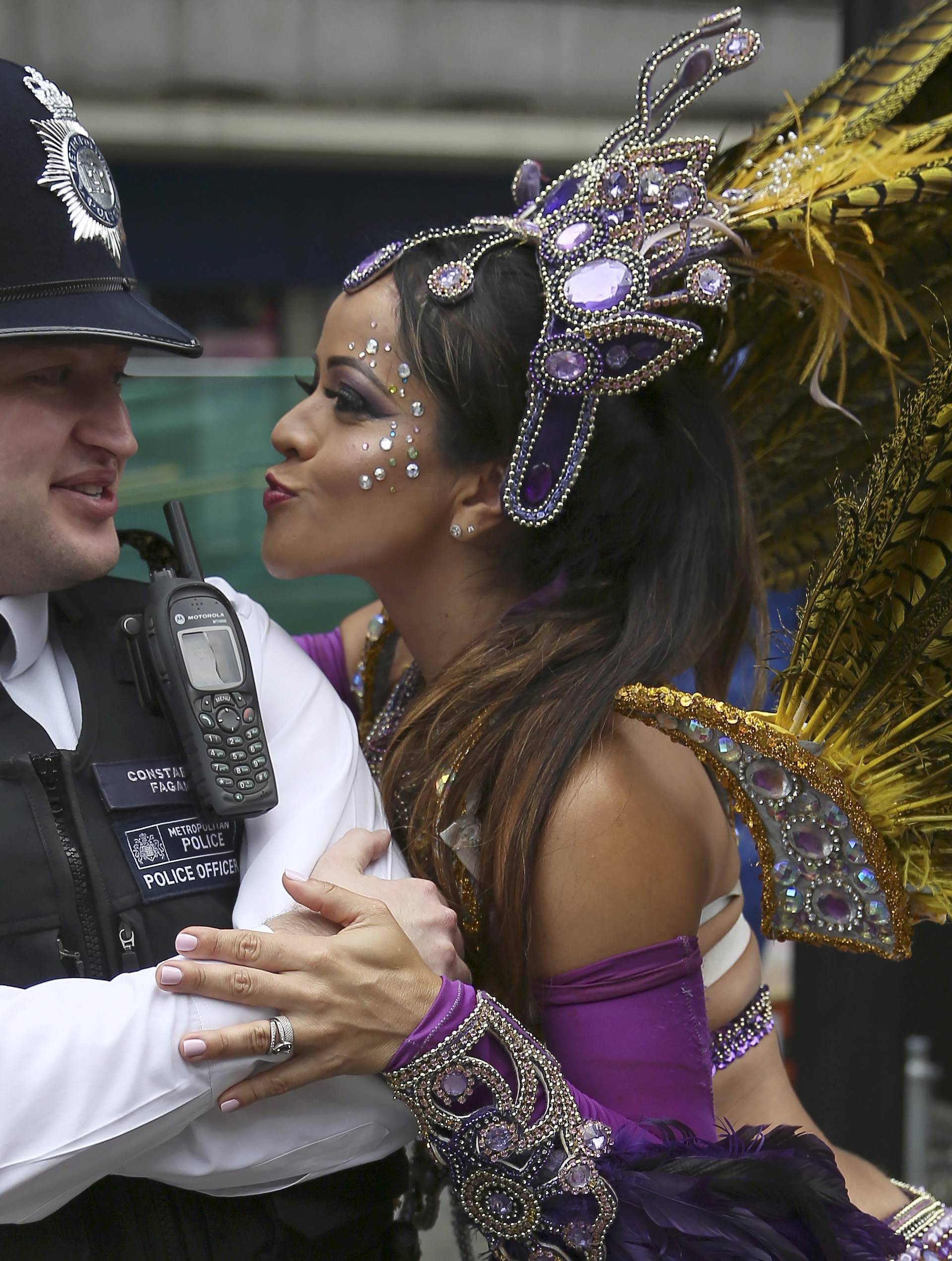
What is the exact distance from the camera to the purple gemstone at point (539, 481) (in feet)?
8.30

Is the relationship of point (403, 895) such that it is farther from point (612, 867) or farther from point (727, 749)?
point (727, 749)

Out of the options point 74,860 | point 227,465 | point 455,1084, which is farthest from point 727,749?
point 227,465

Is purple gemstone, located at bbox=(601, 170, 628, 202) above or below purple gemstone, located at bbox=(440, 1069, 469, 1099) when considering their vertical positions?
above

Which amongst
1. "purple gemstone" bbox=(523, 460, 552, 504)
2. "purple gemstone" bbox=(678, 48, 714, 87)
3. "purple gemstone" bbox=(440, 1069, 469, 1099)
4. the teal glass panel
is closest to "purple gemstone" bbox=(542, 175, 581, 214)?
"purple gemstone" bbox=(678, 48, 714, 87)

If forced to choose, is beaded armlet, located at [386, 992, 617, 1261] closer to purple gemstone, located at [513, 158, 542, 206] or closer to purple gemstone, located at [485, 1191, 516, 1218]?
purple gemstone, located at [485, 1191, 516, 1218]

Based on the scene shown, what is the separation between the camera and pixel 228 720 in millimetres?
1939

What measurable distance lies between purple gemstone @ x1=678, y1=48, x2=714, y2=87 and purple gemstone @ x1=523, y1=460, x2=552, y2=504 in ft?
2.52

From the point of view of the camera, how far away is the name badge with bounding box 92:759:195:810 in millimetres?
1887

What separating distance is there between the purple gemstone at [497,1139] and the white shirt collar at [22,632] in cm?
93

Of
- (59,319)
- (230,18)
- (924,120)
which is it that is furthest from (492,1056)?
(230,18)

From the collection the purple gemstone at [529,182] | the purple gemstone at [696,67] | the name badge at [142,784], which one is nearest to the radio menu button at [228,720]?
the name badge at [142,784]

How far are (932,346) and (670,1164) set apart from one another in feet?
4.22

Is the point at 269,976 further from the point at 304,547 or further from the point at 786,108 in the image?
the point at 786,108

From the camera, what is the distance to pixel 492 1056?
1926 millimetres
